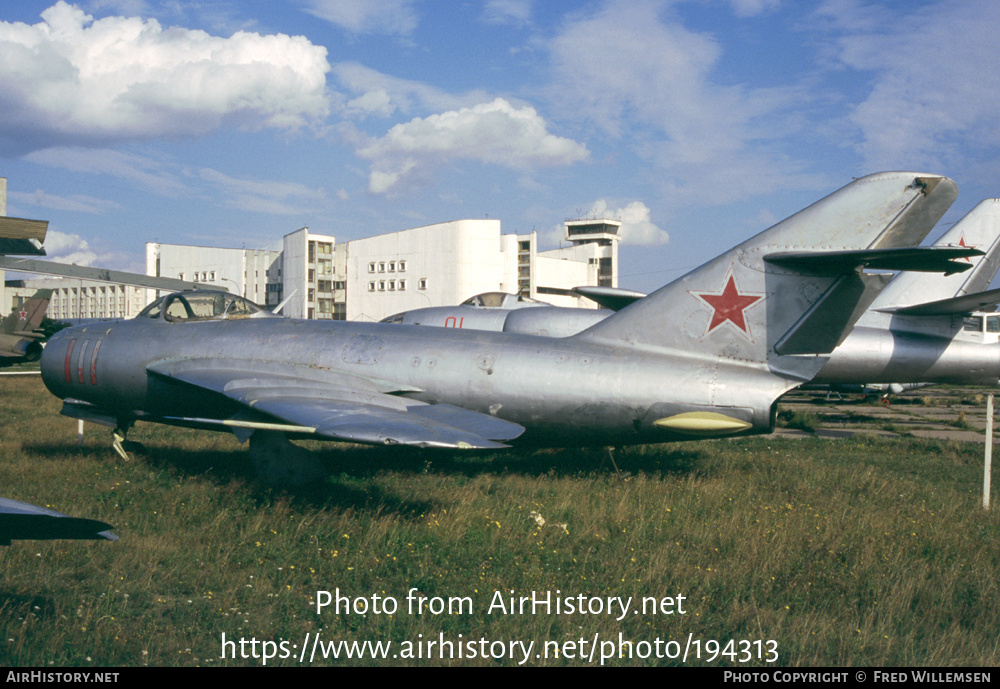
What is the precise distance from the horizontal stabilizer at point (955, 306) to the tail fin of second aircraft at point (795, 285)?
24.2ft

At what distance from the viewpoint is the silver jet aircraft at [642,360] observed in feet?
29.3

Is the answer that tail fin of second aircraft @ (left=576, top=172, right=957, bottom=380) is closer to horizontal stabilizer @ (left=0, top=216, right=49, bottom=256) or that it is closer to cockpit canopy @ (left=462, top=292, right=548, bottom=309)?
cockpit canopy @ (left=462, top=292, right=548, bottom=309)

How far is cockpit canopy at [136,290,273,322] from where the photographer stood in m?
11.2

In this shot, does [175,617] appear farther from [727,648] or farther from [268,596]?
[727,648]

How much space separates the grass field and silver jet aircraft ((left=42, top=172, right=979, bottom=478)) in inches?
45.0

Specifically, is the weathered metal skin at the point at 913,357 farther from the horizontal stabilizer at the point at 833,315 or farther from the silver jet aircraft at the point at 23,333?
the silver jet aircraft at the point at 23,333

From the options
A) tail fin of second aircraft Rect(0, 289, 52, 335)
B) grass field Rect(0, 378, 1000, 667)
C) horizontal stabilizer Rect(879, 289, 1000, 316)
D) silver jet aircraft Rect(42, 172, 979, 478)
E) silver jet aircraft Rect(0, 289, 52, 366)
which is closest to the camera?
grass field Rect(0, 378, 1000, 667)

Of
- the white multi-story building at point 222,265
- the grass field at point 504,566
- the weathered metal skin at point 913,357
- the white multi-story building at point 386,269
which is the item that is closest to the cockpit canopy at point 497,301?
the grass field at point 504,566

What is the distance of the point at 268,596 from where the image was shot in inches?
226

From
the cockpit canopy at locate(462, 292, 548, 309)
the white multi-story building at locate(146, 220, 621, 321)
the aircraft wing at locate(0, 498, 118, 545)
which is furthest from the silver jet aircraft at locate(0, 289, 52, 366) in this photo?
the white multi-story building at locate(146, 220, 621, 321)
